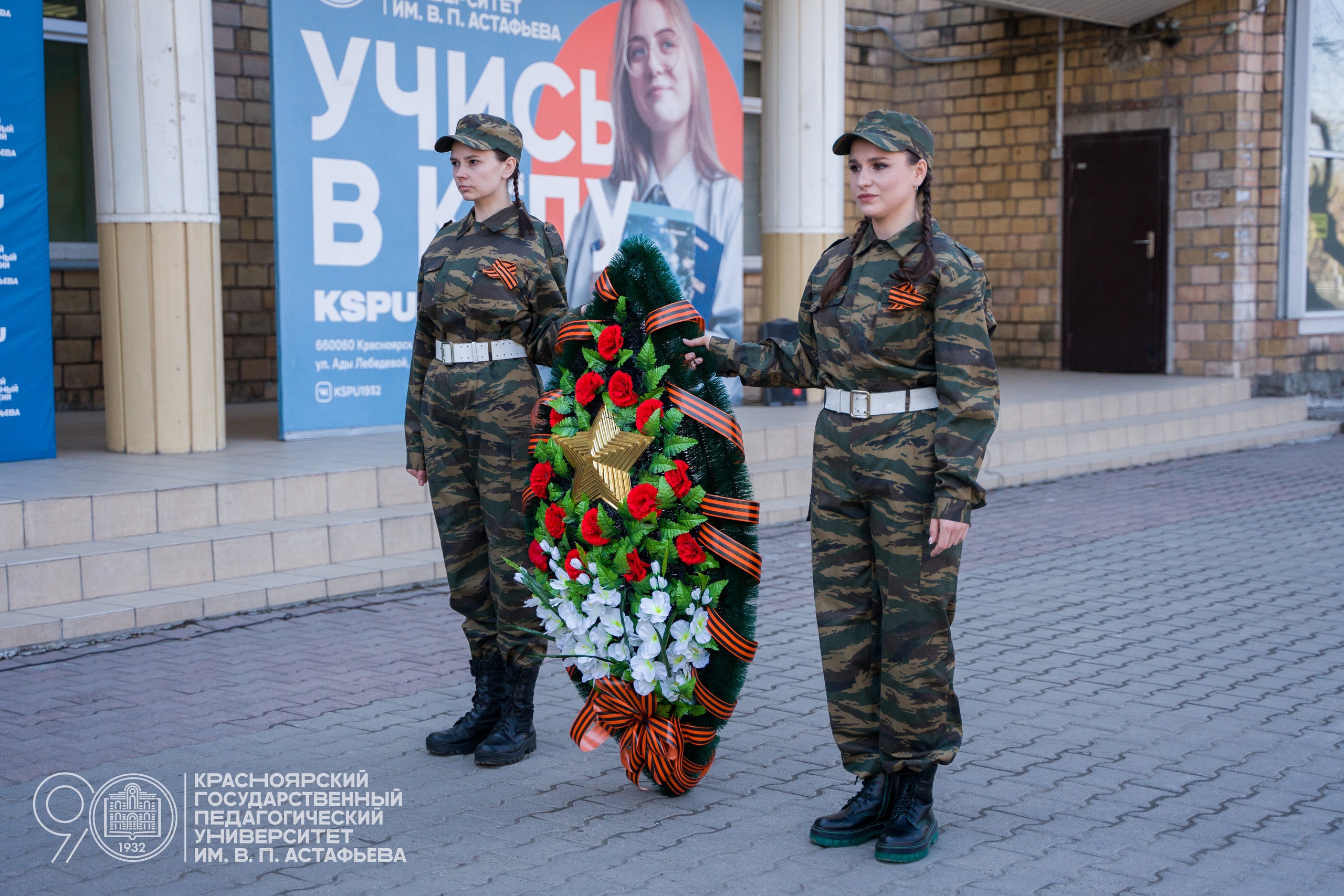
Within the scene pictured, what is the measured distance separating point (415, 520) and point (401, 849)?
13.1 feet

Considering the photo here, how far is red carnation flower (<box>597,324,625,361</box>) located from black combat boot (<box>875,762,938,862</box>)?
4.78ft

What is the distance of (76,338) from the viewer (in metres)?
10.9

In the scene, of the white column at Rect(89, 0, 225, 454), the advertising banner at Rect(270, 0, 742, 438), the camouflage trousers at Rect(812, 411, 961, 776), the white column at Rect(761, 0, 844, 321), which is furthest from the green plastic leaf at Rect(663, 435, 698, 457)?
the white column at Rect(761, 0, 844, 321)

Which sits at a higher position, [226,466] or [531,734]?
[226,466]

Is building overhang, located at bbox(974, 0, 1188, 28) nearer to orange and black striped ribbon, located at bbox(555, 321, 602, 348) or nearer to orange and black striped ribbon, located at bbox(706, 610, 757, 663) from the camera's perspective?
orange and black striped ribbon, located at bbox(555, 321, 602, 348)

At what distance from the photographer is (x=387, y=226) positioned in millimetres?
9430

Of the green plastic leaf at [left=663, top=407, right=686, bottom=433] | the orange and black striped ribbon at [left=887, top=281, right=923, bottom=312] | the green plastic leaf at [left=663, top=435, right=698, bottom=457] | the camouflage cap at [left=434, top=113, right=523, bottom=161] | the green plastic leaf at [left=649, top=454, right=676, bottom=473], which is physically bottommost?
the green plastic leaf at [left=649, top=454, right=676, bottom=473]

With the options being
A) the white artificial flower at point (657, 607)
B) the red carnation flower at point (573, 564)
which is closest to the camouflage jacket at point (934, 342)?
the white artificial flower at point (657, 607)

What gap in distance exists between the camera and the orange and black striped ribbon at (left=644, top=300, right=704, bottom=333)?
154 inches

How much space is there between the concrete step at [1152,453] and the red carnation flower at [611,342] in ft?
22.6

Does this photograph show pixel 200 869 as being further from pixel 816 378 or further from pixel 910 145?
pixel 910 145

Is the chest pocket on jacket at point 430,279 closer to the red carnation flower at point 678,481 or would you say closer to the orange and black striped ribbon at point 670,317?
the orange and black striped ribbon at point 670,317

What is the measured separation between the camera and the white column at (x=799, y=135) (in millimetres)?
11594

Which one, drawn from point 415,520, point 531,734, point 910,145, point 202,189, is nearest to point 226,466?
point 415,520
